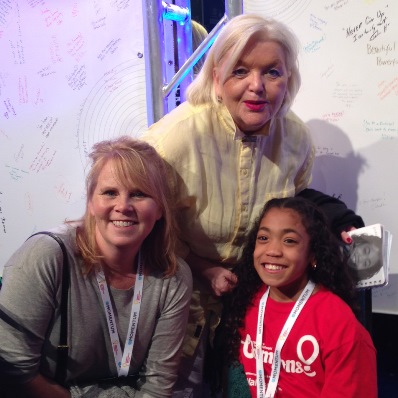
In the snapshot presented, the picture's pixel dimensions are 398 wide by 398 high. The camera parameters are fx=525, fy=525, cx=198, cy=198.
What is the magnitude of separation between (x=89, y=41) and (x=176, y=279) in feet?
4.98

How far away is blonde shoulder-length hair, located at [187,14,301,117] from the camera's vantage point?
5.07 feet

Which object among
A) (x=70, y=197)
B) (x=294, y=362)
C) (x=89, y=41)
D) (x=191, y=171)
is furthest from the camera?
(x=70, y=197)

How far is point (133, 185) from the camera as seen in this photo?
1474 millimetres

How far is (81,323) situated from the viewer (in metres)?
1.44

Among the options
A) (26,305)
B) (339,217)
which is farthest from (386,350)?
(26,305)

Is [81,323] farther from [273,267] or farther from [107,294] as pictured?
[273,267]

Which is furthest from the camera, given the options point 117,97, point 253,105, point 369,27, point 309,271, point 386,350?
point 386,350

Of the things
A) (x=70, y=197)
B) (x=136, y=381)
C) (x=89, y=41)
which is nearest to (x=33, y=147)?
(x=70, y=197)

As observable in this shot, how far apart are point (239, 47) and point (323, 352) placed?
0.91m

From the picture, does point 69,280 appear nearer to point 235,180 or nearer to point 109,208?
point 109,208

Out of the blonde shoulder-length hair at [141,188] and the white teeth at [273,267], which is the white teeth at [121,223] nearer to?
the blonde shoulder-length hair at [141,188]

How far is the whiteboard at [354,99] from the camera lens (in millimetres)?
2090

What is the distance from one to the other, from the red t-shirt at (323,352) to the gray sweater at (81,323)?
30 cm

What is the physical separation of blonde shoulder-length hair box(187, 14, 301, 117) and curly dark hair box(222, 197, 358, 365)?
34 cm
